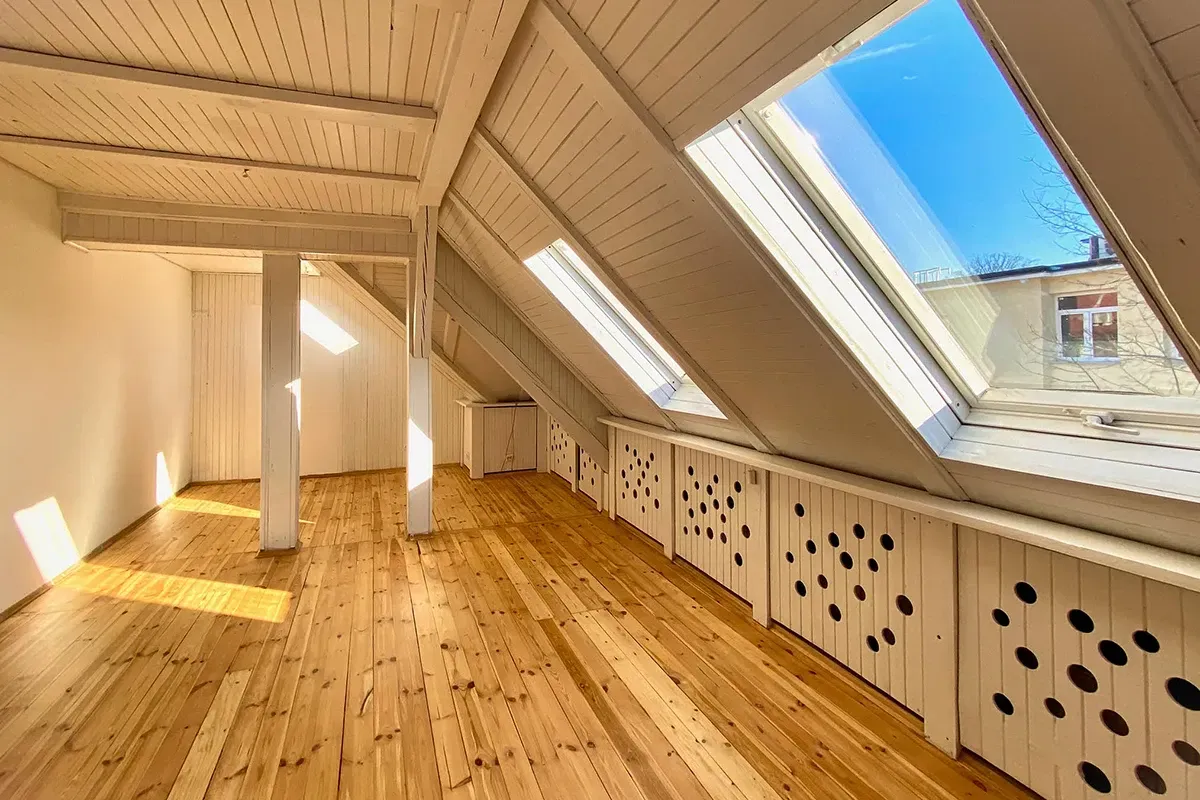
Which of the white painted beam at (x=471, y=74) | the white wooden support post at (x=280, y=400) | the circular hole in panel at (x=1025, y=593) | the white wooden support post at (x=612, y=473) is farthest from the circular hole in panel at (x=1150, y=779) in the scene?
the white wooden support post at (x=280, y=400)

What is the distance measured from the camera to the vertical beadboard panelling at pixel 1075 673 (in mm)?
1285

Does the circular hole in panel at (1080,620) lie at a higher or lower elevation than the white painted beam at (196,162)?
lower

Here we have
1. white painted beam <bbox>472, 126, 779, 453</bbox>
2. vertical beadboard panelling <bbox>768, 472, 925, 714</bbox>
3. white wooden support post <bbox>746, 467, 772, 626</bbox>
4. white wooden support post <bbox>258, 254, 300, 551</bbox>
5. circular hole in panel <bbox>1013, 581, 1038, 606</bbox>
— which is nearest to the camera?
circular hole in panel <bbox>1013, 581, 1038, 606</bbox>

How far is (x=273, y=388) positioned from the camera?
148 inches

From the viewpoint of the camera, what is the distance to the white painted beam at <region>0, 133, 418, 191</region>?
7.97 feet

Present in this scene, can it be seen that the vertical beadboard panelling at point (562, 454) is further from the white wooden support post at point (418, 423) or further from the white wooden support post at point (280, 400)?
the white wooden support post at point (280, 400)

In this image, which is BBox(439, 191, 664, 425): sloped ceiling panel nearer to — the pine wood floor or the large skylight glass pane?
the pine wood floor

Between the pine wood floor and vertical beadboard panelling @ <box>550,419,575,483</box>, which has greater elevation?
vertical beadboard panelling @ <box>550,419,575,483</box>

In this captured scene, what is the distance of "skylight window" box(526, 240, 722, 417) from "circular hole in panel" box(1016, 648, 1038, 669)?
1.89 metres

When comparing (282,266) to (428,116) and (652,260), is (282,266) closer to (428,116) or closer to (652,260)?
(428,116)

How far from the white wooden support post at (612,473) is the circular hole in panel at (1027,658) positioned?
319 cm

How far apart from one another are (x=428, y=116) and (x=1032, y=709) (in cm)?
293

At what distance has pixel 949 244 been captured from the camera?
4.74 ft

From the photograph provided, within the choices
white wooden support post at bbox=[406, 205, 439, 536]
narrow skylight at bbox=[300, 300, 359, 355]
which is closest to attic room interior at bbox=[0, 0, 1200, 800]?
white wooden support post at bbox=[406, 205, 439, 536]
